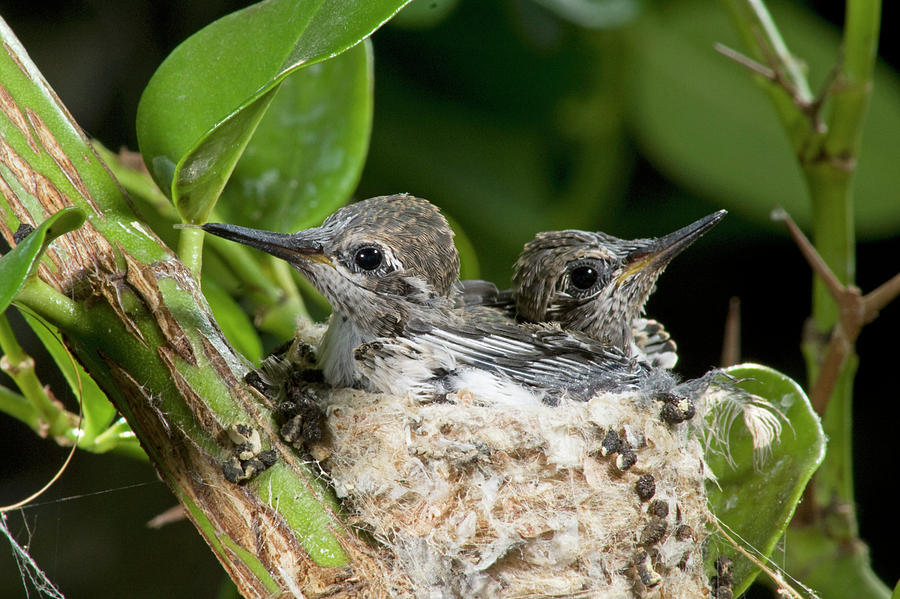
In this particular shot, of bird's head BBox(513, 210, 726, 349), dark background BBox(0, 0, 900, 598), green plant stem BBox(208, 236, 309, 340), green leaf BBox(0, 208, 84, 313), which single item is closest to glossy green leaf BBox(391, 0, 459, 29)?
dark background BBox(0, 0, 900, 598)

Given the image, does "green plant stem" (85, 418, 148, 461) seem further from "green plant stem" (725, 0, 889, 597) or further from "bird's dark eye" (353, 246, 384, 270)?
"green plant stem" (725, 0, 889, 597)

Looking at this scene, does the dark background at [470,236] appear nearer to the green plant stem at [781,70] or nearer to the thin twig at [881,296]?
the green plant stem at [781,70]

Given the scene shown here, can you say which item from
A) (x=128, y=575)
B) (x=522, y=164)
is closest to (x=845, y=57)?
(x=522, y=164)

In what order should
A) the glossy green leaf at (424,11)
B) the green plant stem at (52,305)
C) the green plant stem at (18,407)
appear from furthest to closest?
the glossy green leaf at (424,11) < the green plant stem at (18,407) < the green plant stem at (52,305)

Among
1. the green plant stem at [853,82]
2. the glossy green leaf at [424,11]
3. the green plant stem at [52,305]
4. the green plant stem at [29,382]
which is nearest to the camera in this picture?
the green plant stem at [52,305]

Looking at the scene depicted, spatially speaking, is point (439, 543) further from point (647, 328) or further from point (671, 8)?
point (671, 8)

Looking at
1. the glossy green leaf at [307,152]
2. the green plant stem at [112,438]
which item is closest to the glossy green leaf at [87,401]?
the green plant stem at [112,438]

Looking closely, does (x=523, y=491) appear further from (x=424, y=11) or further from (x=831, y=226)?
(x=424, y=11)
